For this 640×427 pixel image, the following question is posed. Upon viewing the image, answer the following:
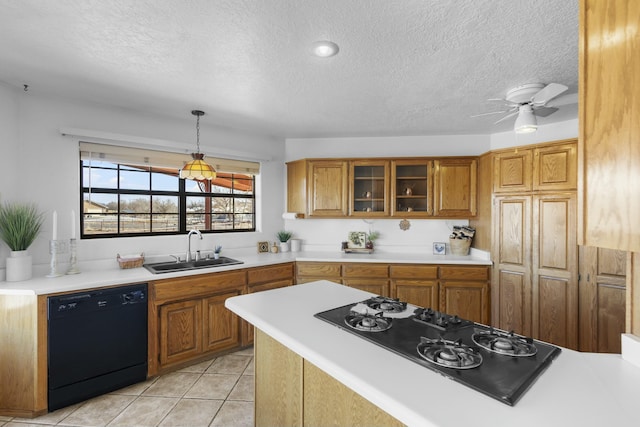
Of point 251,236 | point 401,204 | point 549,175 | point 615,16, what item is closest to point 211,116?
point 251,236

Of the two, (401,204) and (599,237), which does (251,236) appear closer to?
(401,204)

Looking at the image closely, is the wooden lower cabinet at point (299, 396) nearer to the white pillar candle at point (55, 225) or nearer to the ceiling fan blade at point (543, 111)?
the white pillar candle at point (55, 225)

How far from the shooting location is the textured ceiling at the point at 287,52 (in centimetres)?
152

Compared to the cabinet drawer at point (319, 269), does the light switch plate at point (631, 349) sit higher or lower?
higher

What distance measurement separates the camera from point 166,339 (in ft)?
8.87

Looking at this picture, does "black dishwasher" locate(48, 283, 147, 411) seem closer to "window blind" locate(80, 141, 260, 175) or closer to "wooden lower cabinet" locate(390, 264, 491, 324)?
"window blind" locate(80, 141, 260, 175)

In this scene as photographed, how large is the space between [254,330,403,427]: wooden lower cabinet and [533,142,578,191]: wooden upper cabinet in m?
2.92

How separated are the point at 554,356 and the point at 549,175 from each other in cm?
248

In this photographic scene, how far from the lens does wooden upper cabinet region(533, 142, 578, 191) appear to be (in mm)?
2859

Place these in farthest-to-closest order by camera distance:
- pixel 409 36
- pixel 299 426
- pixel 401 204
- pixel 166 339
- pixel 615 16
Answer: pixel 401 204
pixel 166 339
pixel 409 36
pixel 299 426
pixel 615 16

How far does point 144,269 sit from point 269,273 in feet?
3.98

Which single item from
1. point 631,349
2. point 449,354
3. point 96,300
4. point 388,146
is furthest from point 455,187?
point 96,300

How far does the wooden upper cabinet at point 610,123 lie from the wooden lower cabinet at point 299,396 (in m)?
0.83

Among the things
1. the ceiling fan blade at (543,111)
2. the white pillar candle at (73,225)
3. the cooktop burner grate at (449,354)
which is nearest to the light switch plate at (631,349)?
the cooktop burner grate at (449,354)
